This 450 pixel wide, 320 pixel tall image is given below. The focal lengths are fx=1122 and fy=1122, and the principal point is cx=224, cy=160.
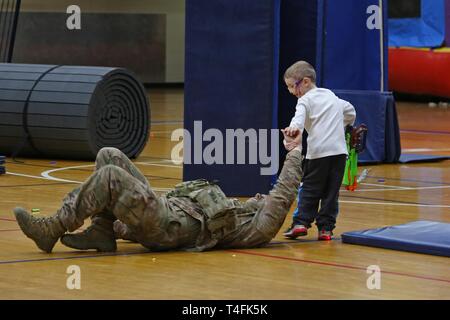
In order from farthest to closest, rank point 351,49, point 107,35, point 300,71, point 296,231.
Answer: point 107,35 → point 351,49 → point 300,71 → point 296,231

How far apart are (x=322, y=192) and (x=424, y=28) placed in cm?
1743

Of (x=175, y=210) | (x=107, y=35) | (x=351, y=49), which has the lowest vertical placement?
(x=175, y=210)

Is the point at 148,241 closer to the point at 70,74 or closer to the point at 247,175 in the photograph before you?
Answer: the point at 247,175

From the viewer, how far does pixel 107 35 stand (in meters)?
28.0

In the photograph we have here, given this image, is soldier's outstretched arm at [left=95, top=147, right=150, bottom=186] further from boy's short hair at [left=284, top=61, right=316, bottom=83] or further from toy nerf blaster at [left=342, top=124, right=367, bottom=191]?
toy nerf blaster at [left=342, top=124, right=367, bottom=191]

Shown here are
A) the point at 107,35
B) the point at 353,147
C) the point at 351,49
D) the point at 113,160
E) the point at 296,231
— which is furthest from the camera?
the point at 107,35

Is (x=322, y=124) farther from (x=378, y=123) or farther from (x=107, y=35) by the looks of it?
(x=107, y=35)

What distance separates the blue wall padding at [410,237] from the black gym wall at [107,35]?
65.6ft

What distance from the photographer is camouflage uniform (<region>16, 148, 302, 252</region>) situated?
708 cm

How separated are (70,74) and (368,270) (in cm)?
808

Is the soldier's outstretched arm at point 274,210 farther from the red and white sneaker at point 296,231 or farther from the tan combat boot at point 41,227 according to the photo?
the tan combat boot at point 41,227

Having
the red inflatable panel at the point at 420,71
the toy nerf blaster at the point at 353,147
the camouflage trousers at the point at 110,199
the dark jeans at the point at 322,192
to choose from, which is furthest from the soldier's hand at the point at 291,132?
the red inflatable panel at the point at 420,71

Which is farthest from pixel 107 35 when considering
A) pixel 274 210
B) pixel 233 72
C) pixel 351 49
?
pixel 274 210

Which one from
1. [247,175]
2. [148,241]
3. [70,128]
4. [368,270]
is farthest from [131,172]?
[70,128]
